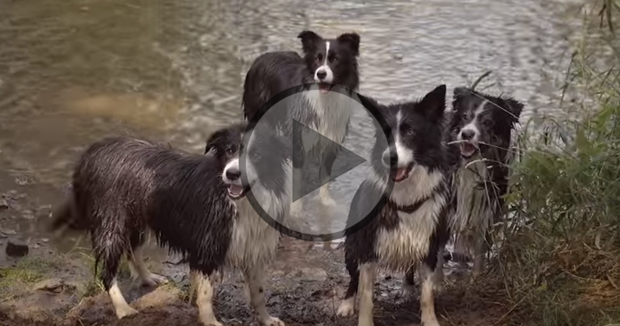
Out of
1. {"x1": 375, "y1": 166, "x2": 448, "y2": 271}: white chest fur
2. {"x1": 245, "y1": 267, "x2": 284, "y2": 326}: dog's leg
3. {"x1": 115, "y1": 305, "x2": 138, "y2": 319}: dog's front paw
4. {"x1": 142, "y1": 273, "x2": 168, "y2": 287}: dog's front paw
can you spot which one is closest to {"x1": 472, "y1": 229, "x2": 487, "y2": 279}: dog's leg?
{"x1": 375, "y1": 166, "x2": 448, "y2": 271}: white chest fur

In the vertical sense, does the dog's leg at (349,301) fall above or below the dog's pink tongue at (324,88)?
below

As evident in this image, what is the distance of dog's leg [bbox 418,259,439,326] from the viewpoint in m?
4.72

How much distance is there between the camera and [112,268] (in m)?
4.96

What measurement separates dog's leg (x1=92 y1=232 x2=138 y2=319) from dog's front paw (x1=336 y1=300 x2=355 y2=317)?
1.19m

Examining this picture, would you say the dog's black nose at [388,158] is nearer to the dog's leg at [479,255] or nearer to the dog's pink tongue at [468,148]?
the dog's pink tongue at [468,148]

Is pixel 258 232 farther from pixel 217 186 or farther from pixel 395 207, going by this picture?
pixel 395 207

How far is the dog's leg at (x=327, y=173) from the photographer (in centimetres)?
691

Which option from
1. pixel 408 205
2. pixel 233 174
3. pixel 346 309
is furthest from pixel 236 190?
pixel 346 309

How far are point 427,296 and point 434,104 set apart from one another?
107cm

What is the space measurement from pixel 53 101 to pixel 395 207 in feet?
19.0

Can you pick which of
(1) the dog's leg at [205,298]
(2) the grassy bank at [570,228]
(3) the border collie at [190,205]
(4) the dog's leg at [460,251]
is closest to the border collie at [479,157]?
(4) the dog's leg at [460,251]

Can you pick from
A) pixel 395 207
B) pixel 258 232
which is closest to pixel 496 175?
pixel 395 207

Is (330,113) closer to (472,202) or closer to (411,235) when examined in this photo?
(472,202)

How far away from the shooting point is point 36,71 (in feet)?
33.5
